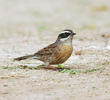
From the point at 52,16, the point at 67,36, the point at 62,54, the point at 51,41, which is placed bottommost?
the point at 52,16

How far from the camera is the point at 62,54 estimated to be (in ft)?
32.1

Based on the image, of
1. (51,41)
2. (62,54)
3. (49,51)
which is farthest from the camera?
(51,41)

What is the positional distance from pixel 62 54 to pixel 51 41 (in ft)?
16.3

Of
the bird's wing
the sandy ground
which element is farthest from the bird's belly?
the sandy ground

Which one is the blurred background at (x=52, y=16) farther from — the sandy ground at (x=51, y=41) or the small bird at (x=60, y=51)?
the small bird at (x=60, y=51)

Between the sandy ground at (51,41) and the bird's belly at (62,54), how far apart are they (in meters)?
0.31

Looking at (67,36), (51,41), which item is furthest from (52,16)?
(67,36)

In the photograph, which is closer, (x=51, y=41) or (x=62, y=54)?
(x=62, y=54)

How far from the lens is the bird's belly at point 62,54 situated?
9.78m

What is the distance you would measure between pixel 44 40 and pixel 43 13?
6.84 m

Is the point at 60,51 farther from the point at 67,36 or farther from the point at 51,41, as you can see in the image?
the point at 51,41

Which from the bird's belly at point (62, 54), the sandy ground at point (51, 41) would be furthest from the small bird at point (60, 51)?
the sandy ground at point (51, 41)

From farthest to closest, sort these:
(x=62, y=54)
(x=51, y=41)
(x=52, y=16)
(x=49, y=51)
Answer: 1. (x=52, y=16)
2. (x=51, y=41)
3. (x=49, y=51)
4. (x=62, y=54)

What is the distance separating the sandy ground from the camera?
26.2 feet
